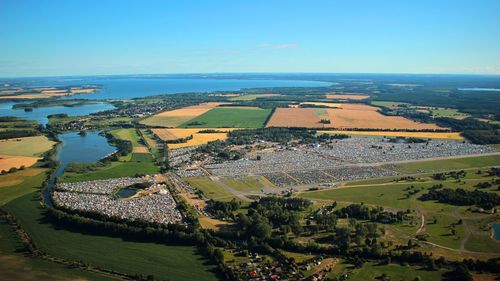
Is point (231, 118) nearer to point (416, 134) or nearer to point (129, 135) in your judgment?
point (129, 135)

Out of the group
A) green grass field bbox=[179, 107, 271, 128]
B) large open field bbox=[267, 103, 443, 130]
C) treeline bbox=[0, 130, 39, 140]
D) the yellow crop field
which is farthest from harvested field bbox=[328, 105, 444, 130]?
treeline bbox=[0, 130, 39, 140]

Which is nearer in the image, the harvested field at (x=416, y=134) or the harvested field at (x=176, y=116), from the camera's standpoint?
the harvested field at (x=416, y=134)

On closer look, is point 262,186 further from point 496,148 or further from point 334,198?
point 496,148

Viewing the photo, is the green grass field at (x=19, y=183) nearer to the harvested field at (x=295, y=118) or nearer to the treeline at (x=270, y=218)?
the treeline at (x=270, y=218)

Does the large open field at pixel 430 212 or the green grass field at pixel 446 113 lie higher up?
the green grass field at pixel 446 113

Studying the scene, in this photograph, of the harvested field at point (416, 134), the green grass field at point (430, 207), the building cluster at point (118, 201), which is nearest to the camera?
the green grass field at point (430, 207)

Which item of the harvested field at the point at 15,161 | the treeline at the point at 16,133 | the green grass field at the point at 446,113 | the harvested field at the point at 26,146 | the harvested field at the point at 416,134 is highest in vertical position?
the green grass field at the point at 446,113

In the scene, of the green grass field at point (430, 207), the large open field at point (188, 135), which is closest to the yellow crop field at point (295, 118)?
the large open field at point (188, 135)
